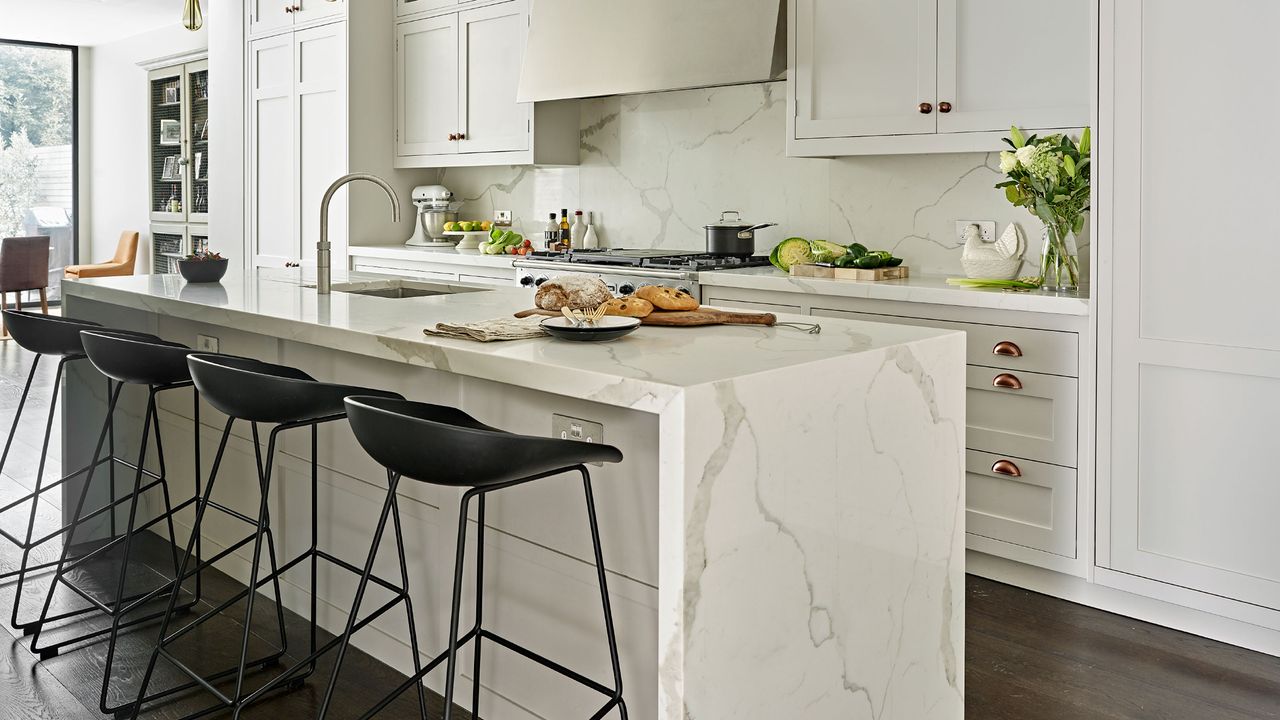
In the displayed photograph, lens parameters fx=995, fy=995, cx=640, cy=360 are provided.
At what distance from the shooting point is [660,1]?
13.6 ft

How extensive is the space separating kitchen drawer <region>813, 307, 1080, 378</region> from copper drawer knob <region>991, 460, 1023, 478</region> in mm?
296

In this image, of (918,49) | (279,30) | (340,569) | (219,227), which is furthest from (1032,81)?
(219,227)

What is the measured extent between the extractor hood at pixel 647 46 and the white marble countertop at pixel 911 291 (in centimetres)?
79


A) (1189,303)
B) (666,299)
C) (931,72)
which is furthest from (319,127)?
(1189,303)

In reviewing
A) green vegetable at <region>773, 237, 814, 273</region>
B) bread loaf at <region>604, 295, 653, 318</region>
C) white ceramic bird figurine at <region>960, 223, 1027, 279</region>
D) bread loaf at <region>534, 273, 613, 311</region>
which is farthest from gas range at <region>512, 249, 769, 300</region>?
bread loaf at <region>604, 295, 653, 318</region>

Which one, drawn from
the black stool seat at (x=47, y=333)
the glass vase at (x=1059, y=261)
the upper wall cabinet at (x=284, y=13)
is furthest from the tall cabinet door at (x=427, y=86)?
the glass vase at (x=1059, y=261)

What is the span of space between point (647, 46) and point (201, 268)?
6.58ft

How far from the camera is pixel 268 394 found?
6.54ft

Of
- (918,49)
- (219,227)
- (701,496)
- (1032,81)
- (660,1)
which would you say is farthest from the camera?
(219,227)

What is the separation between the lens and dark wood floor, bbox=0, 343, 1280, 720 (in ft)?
7.54

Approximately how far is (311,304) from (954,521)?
5.78ft

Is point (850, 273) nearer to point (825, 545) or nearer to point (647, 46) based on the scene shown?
point (647, 46)

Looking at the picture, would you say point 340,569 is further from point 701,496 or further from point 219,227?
point 219,227

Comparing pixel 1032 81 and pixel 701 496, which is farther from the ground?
pixel 1032 81
